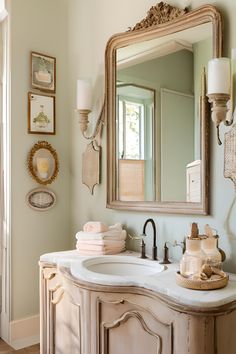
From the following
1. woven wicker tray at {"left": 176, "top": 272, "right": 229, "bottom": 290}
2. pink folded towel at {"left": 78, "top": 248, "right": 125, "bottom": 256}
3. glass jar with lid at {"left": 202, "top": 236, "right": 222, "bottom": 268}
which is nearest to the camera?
woven wicker tray at {"left": 176, "top": 272, "right": 229, "bottom": 290}

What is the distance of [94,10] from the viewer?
2.79m

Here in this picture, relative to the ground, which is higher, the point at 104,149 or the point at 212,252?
the point at 104,149

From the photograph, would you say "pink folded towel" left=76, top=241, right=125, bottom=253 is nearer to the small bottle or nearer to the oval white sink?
the oval white sink

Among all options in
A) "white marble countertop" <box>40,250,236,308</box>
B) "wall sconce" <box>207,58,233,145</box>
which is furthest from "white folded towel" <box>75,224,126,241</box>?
"wall sconce" <box>207,58,233,145</box>

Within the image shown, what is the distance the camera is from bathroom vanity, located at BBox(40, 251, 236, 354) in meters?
1.48

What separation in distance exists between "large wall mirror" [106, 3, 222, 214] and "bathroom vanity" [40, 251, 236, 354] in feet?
1.45

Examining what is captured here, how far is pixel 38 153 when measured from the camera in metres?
2.87

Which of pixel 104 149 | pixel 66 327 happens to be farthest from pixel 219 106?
pixel 66 327

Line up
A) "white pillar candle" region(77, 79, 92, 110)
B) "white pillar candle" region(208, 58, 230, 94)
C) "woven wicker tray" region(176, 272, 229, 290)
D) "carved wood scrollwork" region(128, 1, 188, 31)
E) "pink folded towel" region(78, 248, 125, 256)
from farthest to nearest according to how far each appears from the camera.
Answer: "white pillar candle" region(77, 79, 92, 110) → "pink folded towel" region(78, 248, 125, 256) → "carved wood scrollwork" region(128, 1, 188, 31) → "white pillar candle" region(208, 58, 230, 94) → "woven wicker tray" region(176, 272, 229, 290)

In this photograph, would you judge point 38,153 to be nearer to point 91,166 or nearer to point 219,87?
point 91,166

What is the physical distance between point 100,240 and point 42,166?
0.81 meters

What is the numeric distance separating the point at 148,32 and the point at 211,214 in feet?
3.90

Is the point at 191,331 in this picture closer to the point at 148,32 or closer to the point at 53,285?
the point at 53,285

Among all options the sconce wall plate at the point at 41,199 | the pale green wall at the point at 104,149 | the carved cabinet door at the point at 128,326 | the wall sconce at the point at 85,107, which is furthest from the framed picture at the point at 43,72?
the carved cabinet door at the point at 128,326
